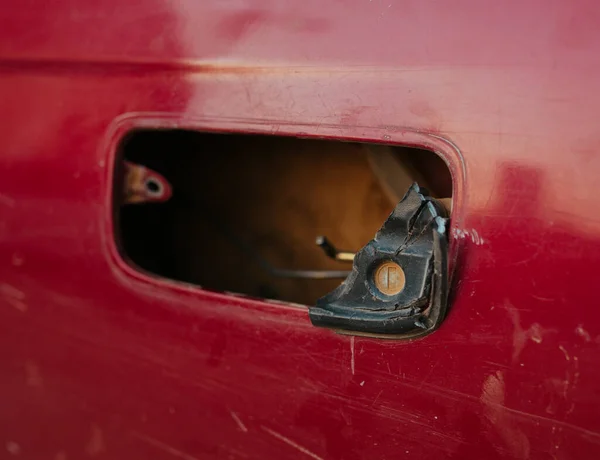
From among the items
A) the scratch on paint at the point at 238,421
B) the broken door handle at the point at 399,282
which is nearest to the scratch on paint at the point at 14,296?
the scratch on paint at the point at 238,421

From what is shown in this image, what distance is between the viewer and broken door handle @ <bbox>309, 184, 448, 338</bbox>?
77 cm

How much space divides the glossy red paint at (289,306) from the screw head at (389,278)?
8cm

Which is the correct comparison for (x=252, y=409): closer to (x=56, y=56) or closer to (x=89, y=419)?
(x=89, y=419)

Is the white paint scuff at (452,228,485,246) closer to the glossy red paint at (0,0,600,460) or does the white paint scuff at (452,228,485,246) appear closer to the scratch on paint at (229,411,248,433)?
the glossy red paint at (0,0,600,460)

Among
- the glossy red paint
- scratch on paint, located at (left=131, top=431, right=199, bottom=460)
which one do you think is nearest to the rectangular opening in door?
the glossy red paint

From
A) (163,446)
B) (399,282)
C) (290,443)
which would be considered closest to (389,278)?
(399,282)

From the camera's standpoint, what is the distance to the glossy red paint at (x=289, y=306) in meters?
0.74

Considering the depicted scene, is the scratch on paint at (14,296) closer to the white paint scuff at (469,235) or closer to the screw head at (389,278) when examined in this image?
the screw head at (389,278)

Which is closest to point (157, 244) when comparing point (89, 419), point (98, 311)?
point (98, 311)

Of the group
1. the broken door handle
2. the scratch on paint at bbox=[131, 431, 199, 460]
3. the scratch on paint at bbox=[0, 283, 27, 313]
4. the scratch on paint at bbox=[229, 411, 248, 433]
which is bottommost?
the scratch on paint at bbox=[131, 431, 199, 460]

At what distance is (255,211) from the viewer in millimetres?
1298

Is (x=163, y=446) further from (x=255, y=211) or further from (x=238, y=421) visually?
(x=255, y=211)

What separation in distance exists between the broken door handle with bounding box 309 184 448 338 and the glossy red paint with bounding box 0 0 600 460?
4 cm

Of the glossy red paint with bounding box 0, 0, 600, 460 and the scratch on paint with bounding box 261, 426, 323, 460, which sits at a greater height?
the glossy red paint with bounding box 0, 0, 600, 460
